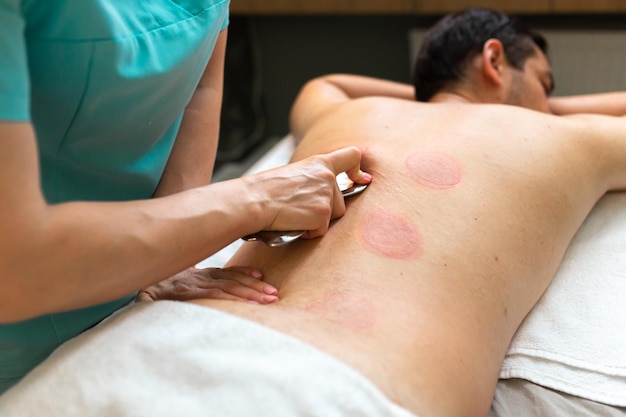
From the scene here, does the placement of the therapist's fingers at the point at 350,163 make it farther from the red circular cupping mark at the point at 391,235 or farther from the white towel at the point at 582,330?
the white towel at the point at 582,330

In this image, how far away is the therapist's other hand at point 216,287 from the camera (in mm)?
1009

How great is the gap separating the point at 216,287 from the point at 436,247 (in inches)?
13.6

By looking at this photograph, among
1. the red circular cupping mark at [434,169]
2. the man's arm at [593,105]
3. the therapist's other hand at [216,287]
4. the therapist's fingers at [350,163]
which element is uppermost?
the therapist's fingers at [350,163]

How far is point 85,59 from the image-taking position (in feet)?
2.75

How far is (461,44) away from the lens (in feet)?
5.58

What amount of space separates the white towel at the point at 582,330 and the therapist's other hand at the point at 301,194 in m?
0.39

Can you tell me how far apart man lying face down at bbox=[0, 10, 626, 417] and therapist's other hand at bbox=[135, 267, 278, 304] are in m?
0.03

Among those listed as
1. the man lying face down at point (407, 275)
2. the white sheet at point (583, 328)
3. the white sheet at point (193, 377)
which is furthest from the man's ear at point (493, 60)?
A: the white sheet at point (193, 377)

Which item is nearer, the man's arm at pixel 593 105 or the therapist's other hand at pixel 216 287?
the therapist's other hand at pixel 216 287

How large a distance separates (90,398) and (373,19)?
2207 mm

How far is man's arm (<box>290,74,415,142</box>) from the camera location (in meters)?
1.83

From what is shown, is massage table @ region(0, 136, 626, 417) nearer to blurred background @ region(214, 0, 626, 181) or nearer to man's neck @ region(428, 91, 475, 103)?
man's neck @ region(428, 91, 475, 103)

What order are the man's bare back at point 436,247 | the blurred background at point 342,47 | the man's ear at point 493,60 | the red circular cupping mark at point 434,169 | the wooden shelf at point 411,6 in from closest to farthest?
the man's bare back at point 436,247
the red circular cupping mark at point 434,169
the man's ear at point 493,60
the wooden shelf at point 411,6
the blurred background at point 342,47

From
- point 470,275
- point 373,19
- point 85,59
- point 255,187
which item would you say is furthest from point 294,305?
point 373,19
